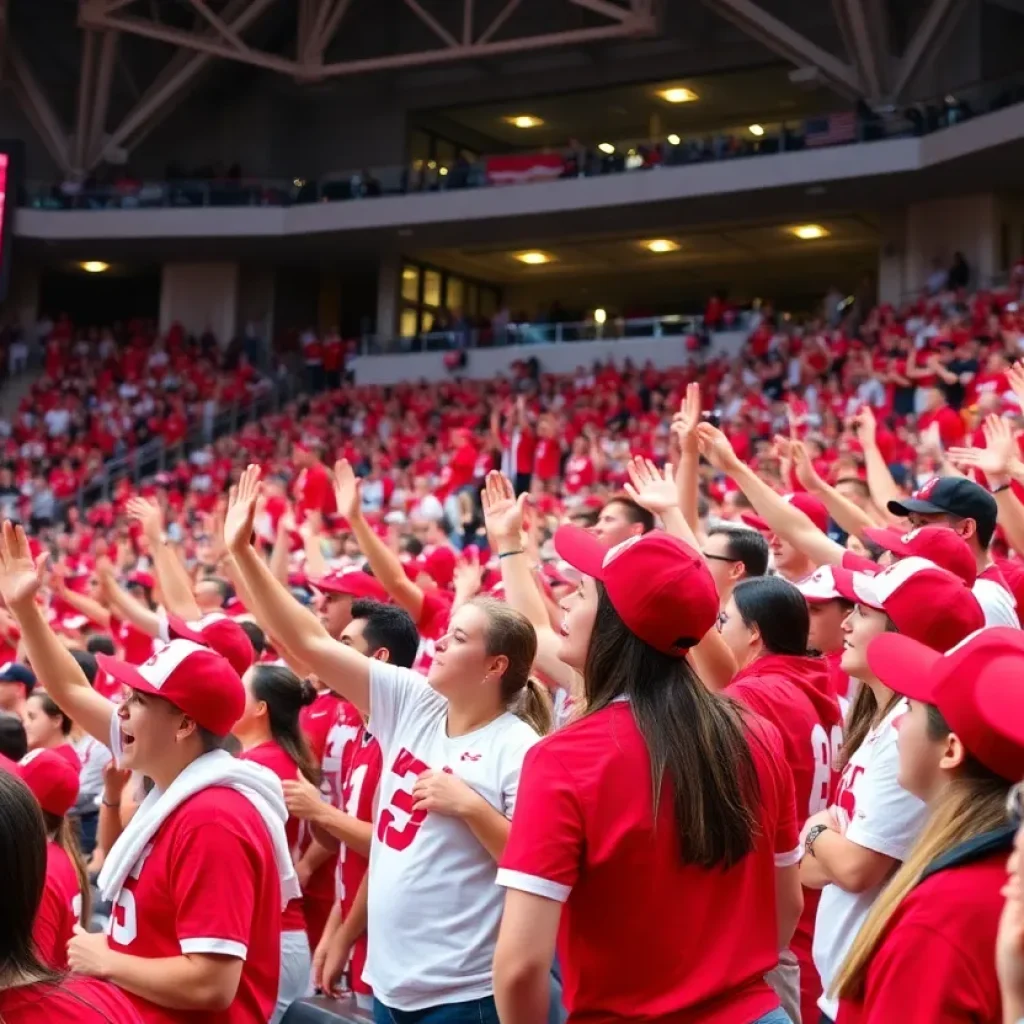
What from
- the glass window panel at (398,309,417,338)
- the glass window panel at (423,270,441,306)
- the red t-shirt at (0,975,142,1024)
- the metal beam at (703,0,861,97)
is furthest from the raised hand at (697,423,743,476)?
the glass window panel at (423,270,441,306)

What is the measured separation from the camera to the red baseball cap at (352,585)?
5.44 metres

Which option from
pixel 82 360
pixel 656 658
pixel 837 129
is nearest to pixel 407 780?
pixel 656 658

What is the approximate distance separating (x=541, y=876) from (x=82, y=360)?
28386 mm

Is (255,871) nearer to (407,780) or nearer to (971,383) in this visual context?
(407,780)

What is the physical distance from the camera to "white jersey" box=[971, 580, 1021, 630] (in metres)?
3.80

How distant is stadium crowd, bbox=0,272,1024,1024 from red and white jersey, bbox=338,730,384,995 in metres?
0.01

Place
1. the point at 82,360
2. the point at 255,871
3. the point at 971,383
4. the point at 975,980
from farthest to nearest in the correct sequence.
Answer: the point at 82,360 < the point at 971,383 < the point at 255,871 < the point at 975,980

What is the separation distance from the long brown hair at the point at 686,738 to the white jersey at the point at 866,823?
0.38m

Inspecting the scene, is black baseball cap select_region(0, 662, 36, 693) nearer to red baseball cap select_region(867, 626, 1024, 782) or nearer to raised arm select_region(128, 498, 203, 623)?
raised arm select_region(128, 498, 203, 623)

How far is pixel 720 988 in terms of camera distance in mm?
2502

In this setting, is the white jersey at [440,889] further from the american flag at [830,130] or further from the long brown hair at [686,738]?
the american flag at [830,130]

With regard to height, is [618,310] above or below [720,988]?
above

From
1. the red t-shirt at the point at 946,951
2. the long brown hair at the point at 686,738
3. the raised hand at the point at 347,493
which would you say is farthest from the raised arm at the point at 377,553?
the red t-shirt at the point at 946,951

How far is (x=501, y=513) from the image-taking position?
442cm
